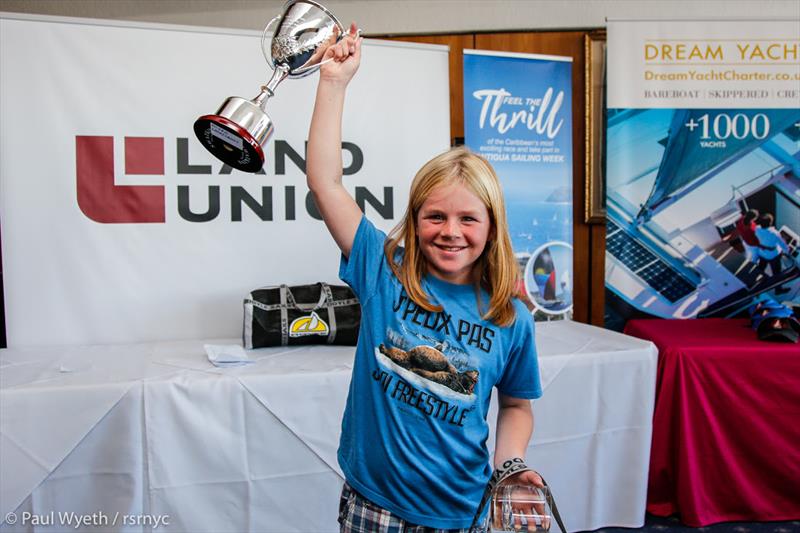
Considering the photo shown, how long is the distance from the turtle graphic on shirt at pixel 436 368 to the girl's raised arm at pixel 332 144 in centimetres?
24

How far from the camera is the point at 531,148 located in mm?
3074

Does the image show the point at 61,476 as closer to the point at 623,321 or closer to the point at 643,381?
the point at 643,381

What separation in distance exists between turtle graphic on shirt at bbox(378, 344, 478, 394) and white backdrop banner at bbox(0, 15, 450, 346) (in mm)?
1783

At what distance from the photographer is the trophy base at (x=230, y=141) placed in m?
1.03

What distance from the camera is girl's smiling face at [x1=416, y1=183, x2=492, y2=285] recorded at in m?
1.02

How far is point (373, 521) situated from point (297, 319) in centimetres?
135

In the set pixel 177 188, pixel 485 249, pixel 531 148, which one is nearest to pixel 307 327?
pixel 177 188

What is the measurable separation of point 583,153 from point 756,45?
37.6 inches

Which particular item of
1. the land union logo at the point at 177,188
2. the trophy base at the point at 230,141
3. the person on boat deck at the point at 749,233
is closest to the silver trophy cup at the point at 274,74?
the trophy base at the point at 230,141

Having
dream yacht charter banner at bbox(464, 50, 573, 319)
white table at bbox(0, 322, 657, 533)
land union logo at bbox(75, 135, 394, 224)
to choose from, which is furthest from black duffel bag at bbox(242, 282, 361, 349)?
dream yacht charter banner at bbox(464, 50, 573, 319)

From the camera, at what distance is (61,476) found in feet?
5.91

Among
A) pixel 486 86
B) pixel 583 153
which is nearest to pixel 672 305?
pixel 583 153

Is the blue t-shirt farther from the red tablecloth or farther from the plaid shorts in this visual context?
the red tablecloth

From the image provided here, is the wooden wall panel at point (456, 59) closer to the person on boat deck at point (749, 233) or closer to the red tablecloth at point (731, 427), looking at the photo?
the person on boat deck at point (749, 233)
